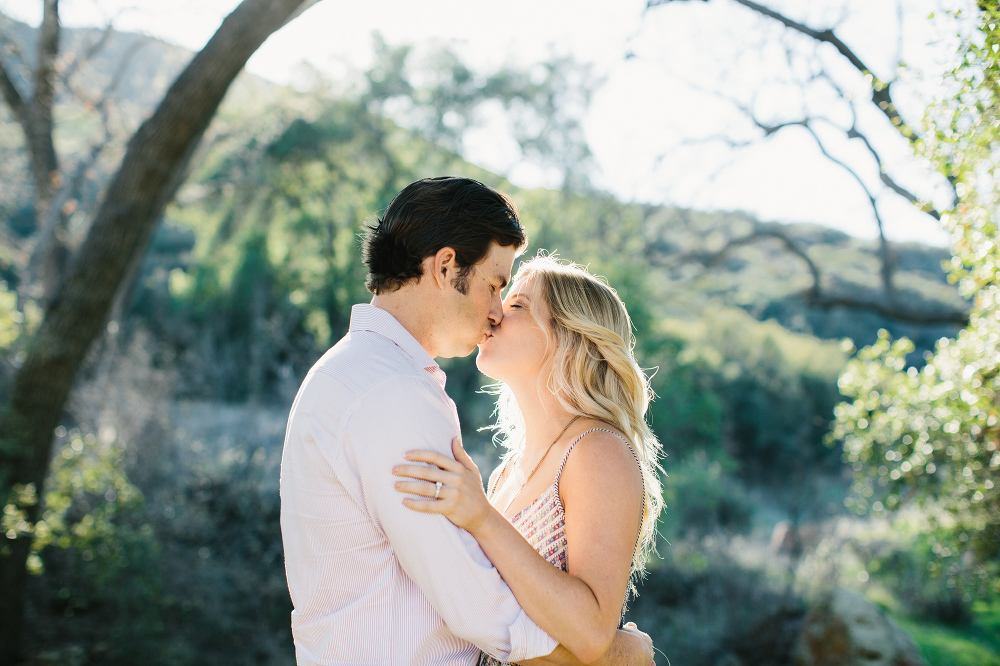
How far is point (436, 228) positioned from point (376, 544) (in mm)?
836

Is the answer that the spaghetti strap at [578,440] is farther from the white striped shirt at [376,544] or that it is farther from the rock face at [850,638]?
the rock face at [850,638]

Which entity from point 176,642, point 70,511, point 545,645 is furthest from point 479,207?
point 70,511

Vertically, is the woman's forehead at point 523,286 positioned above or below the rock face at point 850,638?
above

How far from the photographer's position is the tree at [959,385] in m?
2.12

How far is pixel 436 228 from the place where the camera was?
184 cm

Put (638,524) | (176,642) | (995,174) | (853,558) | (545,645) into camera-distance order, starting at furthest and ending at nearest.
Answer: (853,558), (176,642), (995,174), (638,524), (545,645)

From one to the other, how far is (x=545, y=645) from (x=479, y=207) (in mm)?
1137

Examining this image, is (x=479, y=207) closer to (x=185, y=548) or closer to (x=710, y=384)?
(x=185, y=548)

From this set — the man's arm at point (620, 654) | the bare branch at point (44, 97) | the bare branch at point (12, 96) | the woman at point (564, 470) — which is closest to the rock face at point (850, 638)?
the woman at point (564, 470)

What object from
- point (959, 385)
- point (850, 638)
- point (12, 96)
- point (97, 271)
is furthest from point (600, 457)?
point (12, 96)

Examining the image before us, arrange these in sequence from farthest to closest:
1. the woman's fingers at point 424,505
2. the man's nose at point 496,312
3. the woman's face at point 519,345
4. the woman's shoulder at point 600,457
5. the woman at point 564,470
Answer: the woman's face at point 519,345
the man's nose at point 496,312
the woman's shoulder at point 600,457
the woman at point 564,470
the woman's fingers at point 424,505

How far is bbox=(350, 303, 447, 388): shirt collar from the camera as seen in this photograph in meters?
1.78

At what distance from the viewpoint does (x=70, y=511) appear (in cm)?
630

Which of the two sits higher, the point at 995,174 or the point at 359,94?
the point at 359,94
